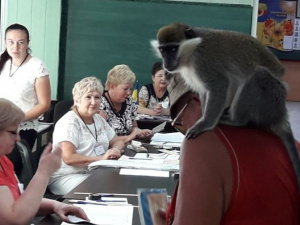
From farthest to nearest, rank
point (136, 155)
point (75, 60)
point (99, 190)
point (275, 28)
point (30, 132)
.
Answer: point (275, 28) → point (75, 60) → point (30, 132) → point (136, 155) → point (99, 190)

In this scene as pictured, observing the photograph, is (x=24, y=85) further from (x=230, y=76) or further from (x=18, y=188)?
(x=230, y=76)

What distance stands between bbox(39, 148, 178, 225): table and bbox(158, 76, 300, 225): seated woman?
1.19 meters

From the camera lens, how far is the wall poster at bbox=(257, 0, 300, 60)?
1105cm

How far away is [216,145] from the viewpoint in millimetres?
1274

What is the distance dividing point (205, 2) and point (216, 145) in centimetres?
600

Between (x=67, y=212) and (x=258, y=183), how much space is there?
48.5 inches

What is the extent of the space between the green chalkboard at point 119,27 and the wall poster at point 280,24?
4.15 m

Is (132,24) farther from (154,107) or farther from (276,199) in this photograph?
(276,199)

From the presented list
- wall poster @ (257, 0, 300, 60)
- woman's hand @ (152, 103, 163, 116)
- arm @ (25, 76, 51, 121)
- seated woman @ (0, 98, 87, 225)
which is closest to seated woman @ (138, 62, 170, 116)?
woman's hand @ (152, 103, 163, 116)

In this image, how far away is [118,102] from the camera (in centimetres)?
480

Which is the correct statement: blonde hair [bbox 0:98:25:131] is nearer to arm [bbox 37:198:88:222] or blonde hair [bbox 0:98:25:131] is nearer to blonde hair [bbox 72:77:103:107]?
arm [bbox 37:198:88:222]

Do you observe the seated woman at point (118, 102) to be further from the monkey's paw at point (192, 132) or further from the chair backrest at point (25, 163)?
the monkey's paw at point (192, 132)

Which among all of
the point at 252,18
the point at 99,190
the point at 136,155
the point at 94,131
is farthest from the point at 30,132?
the point at 252,18

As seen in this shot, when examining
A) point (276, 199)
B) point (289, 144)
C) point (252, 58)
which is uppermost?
point (252, 58)
